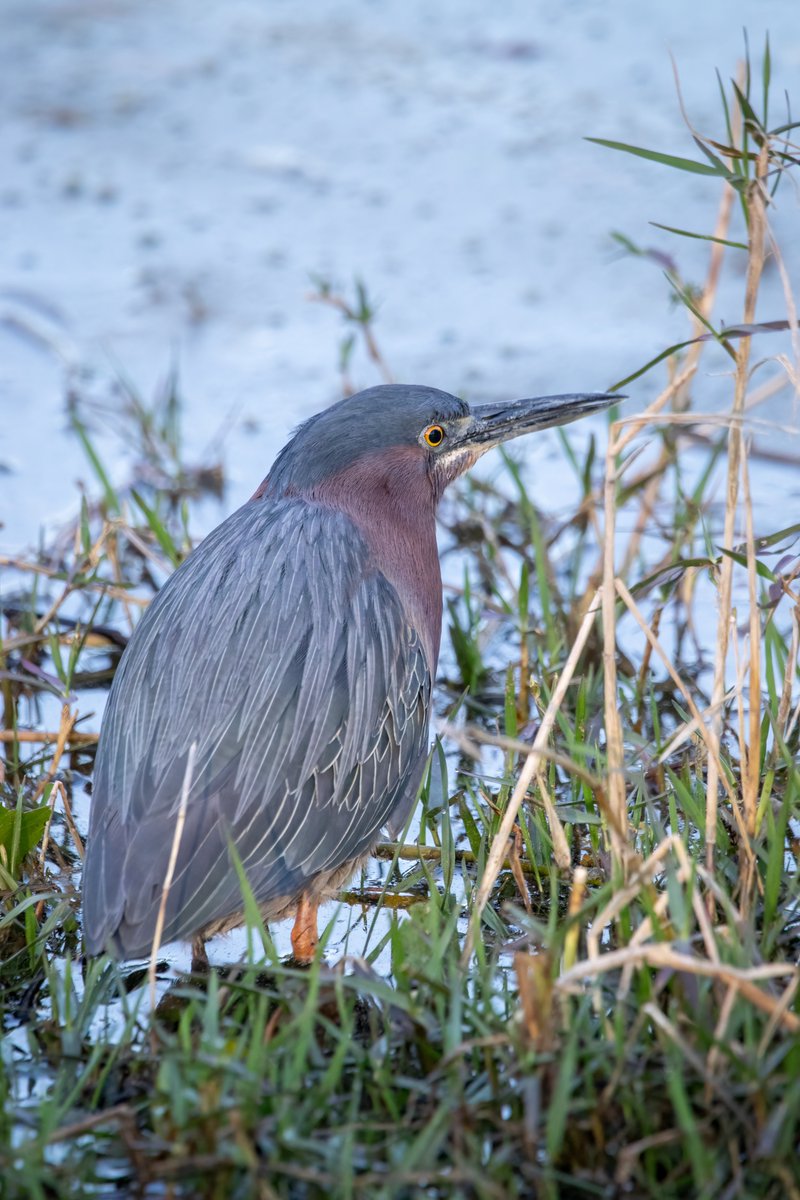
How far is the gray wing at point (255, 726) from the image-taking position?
2986 mm

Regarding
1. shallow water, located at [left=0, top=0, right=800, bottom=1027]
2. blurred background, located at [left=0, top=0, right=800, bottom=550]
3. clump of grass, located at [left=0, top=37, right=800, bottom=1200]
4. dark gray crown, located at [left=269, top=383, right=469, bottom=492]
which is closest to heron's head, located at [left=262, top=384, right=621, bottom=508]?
dark gray crown, located at [left=269, top=383, right=469, bottom=492]

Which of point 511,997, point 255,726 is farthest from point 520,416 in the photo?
point 511,997

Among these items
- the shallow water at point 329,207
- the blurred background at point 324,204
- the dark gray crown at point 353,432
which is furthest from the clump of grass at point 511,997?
the blurred background at point 324,204

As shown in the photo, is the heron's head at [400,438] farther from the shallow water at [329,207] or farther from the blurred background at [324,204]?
the blurred background at [324,204]

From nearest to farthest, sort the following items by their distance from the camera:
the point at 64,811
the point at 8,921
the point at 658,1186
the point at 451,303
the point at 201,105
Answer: the point at 658,1186 → the point at 8,921 → the point at 64,811 → the point at 451,303 → the point at 201,105

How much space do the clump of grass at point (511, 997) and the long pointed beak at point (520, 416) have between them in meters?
0.57

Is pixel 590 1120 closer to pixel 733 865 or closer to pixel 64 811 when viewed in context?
pixel 733 865

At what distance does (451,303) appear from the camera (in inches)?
266

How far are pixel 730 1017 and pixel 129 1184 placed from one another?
99 cm

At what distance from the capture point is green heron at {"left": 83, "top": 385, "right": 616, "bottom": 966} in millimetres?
3002

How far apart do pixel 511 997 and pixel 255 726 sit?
2.52 ft

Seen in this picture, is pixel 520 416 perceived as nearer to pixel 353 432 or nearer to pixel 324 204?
pixel 353 432

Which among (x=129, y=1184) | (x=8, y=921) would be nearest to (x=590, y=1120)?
(x=129, y=1184)

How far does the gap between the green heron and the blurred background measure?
1.74 metres
